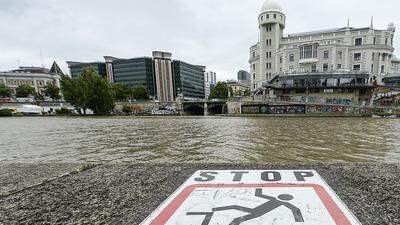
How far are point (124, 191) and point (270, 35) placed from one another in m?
76.8

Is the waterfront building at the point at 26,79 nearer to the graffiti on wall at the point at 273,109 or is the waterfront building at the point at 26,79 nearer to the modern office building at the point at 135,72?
the modern office building at the point at 135,72

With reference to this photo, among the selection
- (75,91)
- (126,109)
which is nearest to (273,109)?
(126,109)

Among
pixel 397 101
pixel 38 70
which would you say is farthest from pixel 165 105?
pixel 38 70

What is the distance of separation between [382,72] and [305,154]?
72.8m

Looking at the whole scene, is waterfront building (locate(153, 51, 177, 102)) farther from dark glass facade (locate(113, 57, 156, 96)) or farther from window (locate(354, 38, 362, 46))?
window (locate(354, 38, 362, 46))

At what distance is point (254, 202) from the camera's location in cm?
270

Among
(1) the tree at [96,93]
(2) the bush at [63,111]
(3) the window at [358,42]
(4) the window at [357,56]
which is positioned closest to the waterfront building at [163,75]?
(2) the bush at [63,111]

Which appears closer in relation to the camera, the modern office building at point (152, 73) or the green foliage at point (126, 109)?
the green foliage at point (126, 109)

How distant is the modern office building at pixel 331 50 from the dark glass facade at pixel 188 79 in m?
78.0

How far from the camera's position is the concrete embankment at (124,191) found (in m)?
2.51

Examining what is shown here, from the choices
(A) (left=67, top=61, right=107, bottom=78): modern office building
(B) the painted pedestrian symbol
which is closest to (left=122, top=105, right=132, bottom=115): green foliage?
(B) the painted pedestrian symbol

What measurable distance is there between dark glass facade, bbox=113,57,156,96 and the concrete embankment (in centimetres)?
13794

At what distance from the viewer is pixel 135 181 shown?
3.73 m

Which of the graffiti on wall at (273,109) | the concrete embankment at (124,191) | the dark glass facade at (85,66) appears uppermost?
the dark glass facade at (85,66)
